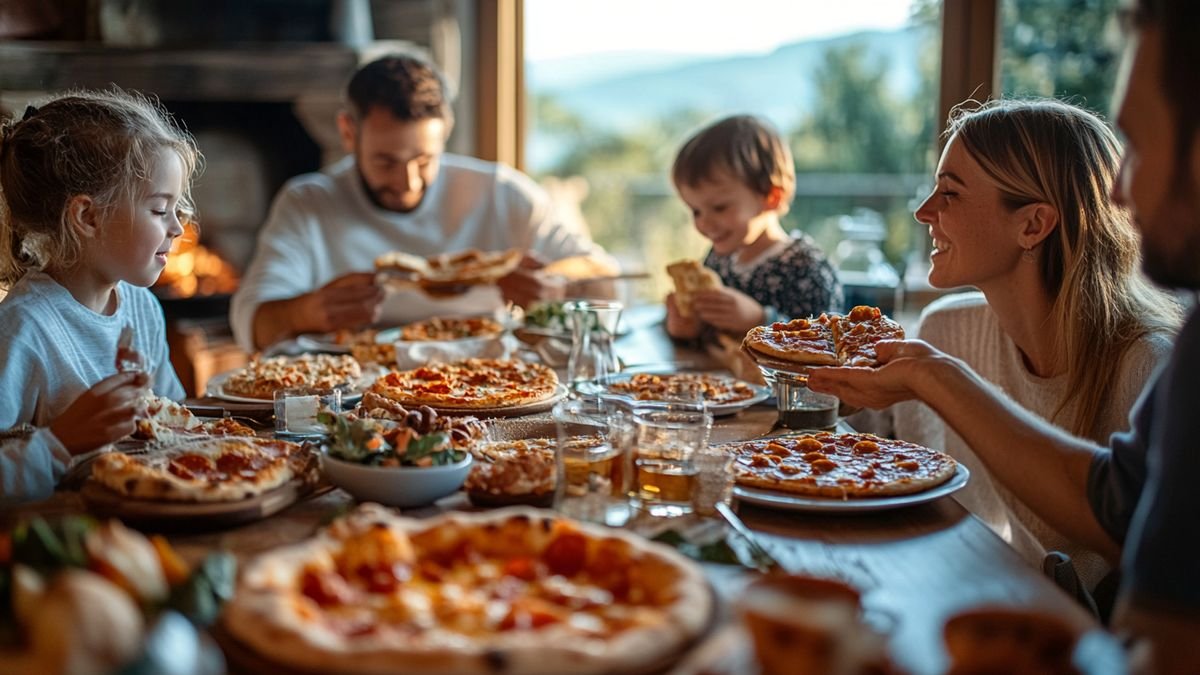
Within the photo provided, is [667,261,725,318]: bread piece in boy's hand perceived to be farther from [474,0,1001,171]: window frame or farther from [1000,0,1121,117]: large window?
[474,0,1001,171]: window frame

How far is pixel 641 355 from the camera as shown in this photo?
11.1 ft

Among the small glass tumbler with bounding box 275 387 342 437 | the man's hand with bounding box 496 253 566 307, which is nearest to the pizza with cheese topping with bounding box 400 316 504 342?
the man's hand with bounding box 496 253 566 307

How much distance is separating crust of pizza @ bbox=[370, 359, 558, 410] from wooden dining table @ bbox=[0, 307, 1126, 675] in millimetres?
648

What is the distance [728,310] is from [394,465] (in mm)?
1660

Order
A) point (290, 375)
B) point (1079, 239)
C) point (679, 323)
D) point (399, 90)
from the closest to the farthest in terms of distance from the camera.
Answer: point (1079, 239)
point (290, 375)
point (679, 323)
point (399, 90)

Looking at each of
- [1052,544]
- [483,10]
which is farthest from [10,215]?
[483,10]

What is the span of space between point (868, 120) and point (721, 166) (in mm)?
2072

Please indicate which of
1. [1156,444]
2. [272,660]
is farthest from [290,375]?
[1156,444]


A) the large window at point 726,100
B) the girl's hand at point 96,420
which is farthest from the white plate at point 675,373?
the large window at point 726,100

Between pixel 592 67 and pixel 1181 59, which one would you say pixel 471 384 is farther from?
pixel 592 67

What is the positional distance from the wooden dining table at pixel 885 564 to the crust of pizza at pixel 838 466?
4 cm

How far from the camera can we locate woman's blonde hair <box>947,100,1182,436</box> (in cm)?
231

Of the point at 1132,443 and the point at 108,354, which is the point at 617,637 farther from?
the point at 108,354

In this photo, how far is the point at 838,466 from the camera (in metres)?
2.07
